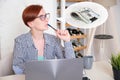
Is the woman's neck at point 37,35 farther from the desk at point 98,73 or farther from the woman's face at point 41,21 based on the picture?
the desk at point 98,73

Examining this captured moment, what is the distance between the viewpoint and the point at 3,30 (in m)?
2.26

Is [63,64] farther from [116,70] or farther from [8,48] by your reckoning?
[8,48]

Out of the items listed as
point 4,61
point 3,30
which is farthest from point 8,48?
point 4,61

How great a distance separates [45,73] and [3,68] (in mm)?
710

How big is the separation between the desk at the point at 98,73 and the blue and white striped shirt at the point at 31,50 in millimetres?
152

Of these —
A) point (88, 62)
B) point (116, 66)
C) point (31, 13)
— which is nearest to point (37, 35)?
point (31, 13)

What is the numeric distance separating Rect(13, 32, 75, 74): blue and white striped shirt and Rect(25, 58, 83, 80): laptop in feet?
1.59

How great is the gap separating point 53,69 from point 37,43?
648 millimetres

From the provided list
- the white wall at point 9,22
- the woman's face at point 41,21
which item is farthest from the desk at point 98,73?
the white wall at point 9,22

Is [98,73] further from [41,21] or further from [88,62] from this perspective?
[41,21]

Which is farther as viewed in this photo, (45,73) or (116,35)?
(116,35)

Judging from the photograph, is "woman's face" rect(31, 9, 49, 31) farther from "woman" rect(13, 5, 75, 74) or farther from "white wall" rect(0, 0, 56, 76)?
"white wall" rect(0, 0, 56, 76)

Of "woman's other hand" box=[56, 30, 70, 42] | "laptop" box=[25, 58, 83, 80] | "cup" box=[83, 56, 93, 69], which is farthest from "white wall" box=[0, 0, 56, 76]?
"laptop" box=[25, 58, 83, 80]

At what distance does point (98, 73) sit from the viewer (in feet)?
5.17
